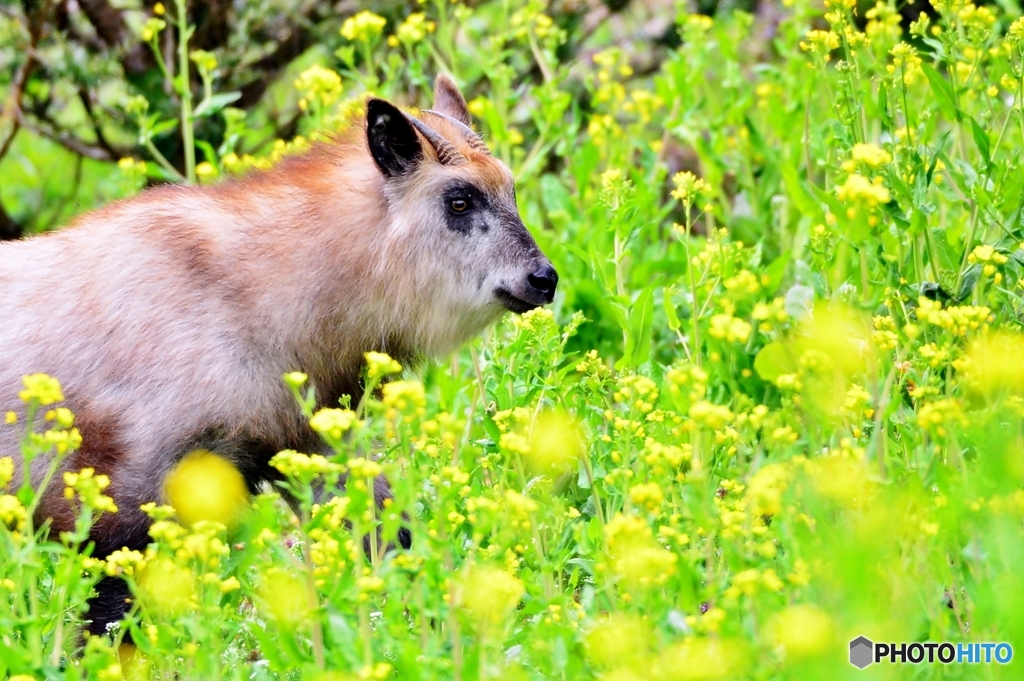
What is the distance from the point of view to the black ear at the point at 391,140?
15.3 feet

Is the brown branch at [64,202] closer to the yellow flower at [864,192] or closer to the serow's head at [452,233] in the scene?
the serow's head at [452,233]

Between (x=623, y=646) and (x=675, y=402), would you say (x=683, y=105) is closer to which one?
(x=675, y=402)

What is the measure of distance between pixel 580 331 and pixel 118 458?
7.99 ft

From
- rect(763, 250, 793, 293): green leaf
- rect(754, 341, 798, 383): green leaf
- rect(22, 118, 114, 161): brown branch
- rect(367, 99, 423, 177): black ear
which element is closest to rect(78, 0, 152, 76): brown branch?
rect(22, 118, 114, 161): brown branch

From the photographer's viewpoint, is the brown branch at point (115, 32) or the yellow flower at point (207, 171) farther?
the brown branch at point (115, 32)

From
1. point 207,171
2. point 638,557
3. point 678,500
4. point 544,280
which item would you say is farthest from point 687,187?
point 207,171

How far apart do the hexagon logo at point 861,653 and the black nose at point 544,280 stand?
209 centimetres

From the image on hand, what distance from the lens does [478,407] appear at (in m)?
5.29

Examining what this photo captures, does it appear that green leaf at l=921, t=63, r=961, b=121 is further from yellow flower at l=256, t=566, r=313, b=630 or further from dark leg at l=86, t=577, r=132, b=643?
dark leg at l=86, t=577, r=132, b=643

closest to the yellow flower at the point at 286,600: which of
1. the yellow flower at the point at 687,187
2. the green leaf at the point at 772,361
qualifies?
the yellow flower at the point at 687,187

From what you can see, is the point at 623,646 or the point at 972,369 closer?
the point at 623,646

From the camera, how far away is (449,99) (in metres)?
5.43

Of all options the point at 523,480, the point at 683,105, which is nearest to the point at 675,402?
the point at 523,480

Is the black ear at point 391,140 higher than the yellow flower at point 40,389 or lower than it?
higher
